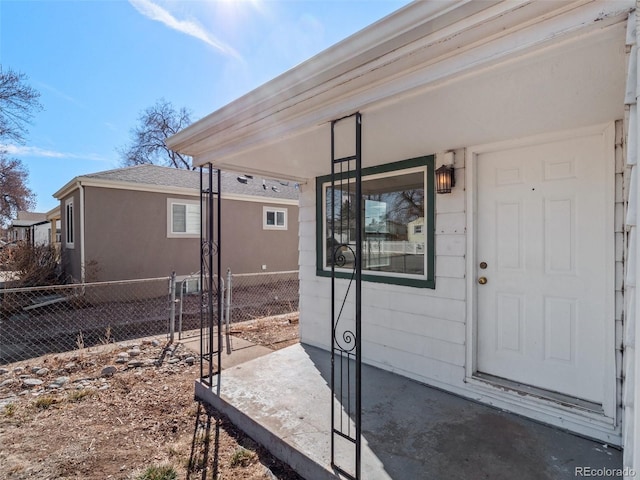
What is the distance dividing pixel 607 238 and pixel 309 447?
2.56m

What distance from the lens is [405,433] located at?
2.37m

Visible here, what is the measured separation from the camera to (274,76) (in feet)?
6.99

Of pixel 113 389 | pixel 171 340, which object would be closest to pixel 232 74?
pixel 171 340

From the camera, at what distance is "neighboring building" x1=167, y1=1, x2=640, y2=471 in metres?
1.36

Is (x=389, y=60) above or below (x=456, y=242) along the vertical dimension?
above

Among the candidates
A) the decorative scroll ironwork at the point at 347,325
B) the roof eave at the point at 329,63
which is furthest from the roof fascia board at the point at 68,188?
the decorative scroll ironwork at the point at 347,325

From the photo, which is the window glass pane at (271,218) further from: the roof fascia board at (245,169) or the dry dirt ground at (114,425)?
the dry dirt ground at (114,425)

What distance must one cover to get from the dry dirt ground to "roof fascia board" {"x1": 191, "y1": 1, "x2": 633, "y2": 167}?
2.40 m

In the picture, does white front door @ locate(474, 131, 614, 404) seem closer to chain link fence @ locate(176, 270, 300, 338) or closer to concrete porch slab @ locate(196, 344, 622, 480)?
concrete porch slab @ locate(196, 344, 622, 480)

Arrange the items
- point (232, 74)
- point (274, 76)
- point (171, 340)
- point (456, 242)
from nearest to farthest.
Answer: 1. point (274, 76)
2. point (456, 242)
3. point (171, 340)
4. point (232, 74)

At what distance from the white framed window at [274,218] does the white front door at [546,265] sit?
8.44 metres

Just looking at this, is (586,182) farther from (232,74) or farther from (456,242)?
(232,74)

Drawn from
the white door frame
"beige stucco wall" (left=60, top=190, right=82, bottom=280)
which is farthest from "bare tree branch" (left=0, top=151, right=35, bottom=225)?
the white door frame

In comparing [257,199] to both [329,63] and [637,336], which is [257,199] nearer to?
[329,63]
